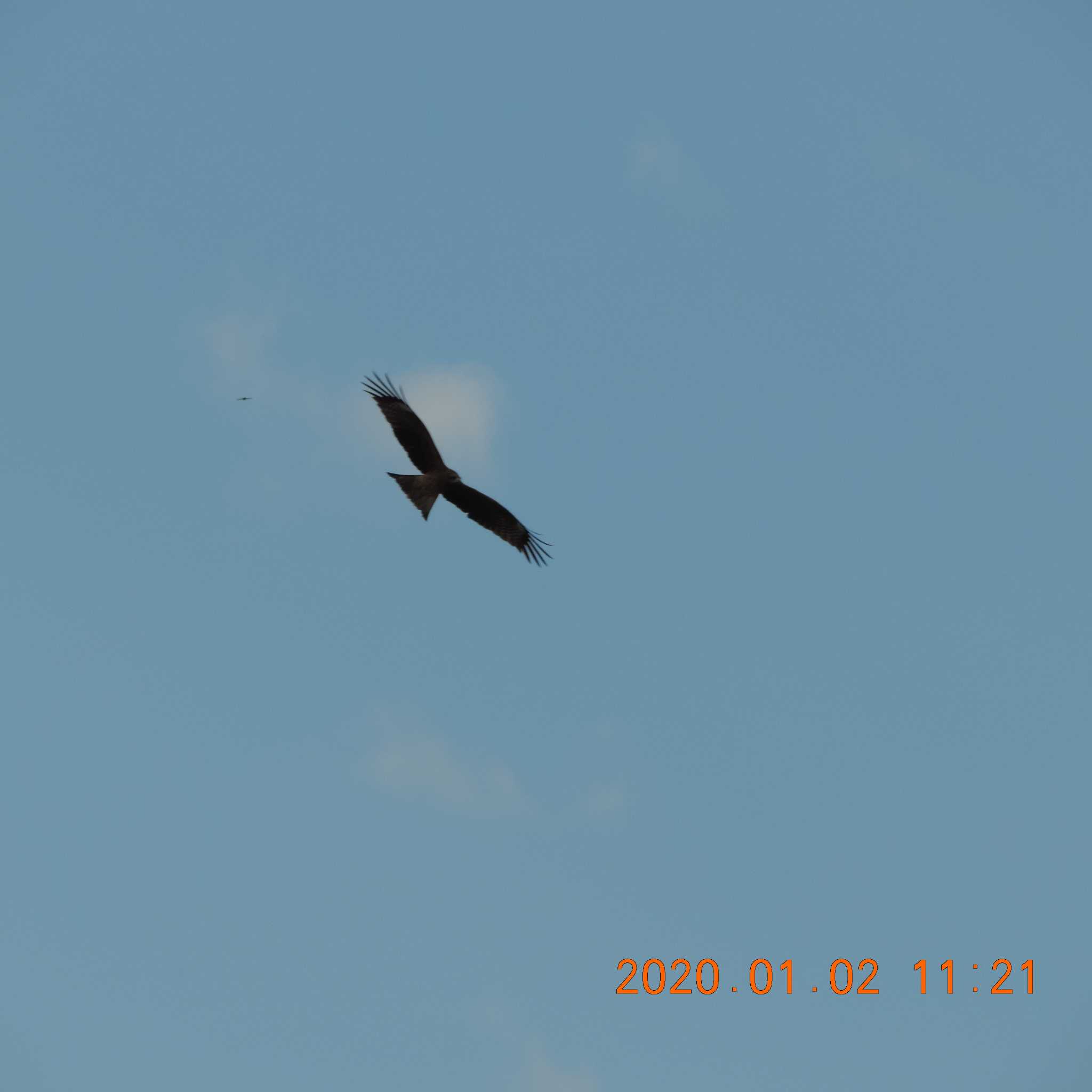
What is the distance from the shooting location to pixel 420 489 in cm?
3347

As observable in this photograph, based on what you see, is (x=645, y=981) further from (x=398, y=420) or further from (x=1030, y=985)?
(x=398, y=420)

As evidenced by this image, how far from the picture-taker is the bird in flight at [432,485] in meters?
33.5

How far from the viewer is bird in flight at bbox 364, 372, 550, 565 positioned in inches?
1318

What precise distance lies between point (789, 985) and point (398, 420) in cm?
1203

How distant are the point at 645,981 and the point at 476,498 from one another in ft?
31.2

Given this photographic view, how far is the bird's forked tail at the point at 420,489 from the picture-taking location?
33281 millimetres

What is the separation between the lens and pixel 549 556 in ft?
113

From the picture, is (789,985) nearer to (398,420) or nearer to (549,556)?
(549,556)

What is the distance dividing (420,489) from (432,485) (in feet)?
0.83

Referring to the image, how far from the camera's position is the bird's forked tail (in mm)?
33281

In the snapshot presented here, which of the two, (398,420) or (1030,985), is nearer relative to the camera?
(398,420)

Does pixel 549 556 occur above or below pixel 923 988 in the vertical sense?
above

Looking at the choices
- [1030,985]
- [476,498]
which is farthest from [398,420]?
[1030,985]

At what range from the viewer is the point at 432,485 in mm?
33625
